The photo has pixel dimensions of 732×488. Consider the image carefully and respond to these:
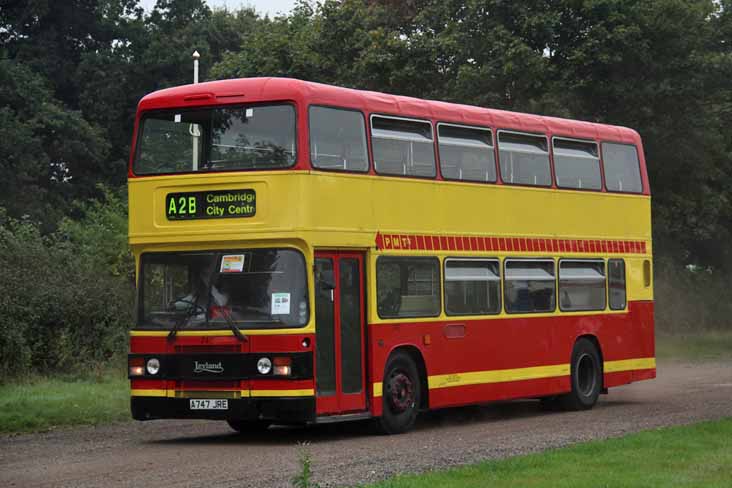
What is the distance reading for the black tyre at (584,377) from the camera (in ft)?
72.8

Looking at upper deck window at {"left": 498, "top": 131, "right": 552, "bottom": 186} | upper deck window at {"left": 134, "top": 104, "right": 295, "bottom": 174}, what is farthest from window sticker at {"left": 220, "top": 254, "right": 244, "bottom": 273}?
upper deck window at {"left": 498, "top": 131, "right": 552, "bottom": 186}

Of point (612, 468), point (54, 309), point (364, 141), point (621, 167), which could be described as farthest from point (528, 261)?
point (54, 309)

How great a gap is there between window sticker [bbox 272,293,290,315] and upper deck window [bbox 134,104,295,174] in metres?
1.47

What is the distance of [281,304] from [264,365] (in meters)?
0.71

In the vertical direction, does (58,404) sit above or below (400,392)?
below

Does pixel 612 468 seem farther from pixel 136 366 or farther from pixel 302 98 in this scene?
pixel 136 366

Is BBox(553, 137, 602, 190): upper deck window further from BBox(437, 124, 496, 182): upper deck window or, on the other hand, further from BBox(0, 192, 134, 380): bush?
BBox(0, 192, 134, 380): bush

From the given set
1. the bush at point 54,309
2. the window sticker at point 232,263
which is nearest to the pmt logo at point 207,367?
the window sticker at point 232,263

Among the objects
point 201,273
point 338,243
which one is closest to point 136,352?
point 201,273

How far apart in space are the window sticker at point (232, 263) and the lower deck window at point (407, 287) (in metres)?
1.97

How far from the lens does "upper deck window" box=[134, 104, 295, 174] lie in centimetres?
1659

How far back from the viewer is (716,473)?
12.7 meters

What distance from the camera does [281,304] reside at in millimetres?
16391

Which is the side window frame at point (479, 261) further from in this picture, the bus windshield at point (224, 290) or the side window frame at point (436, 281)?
the bus windshield at point (224, 290)
